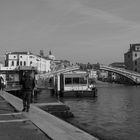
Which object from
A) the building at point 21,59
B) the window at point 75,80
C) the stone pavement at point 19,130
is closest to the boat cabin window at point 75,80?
the window at point 75,80

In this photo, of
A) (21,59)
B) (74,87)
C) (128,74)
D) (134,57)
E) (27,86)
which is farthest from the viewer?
(134,57)

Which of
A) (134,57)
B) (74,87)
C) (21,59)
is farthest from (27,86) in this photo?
(134,57)

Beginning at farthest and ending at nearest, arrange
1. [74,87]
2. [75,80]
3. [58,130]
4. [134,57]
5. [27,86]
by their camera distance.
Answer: [134,57] < [75,80] < [74,87] < [27,86] < [58,130]

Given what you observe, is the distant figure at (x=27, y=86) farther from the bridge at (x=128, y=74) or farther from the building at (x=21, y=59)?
the building at (x=21, y=59)

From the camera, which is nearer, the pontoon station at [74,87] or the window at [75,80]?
the pontoon station at [74,87]

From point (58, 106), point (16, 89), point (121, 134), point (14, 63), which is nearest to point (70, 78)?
point (16, 89)

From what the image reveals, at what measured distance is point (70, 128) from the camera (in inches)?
412

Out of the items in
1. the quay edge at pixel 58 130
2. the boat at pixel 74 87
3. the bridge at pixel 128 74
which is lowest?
the quay edge at pixel 58 130

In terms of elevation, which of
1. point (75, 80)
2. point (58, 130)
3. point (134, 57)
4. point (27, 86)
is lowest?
point (58, 130)

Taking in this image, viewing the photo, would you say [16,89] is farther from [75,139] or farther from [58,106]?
[75,139]

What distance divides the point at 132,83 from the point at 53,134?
112 meters

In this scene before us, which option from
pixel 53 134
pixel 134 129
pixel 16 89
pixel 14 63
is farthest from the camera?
pixel 14 63

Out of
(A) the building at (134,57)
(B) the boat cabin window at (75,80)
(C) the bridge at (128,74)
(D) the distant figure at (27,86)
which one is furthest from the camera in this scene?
(A) the building at (134,57)

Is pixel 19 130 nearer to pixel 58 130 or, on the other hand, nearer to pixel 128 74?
pixel 58 130
